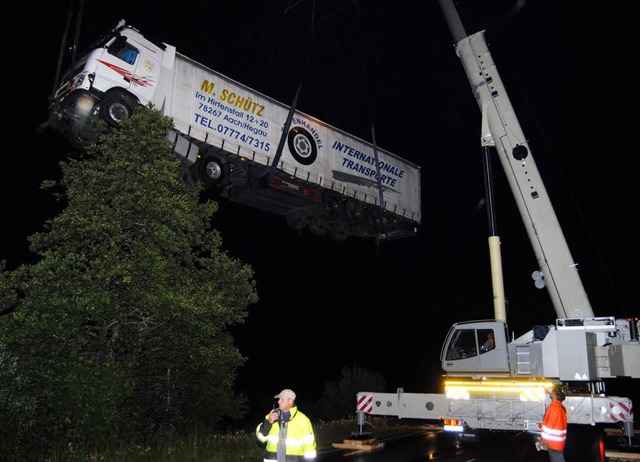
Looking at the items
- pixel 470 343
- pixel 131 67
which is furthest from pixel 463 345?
pixel 131 67

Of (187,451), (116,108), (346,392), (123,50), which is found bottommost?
(187,451)

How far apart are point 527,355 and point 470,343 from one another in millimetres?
1250

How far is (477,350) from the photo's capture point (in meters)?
12.2

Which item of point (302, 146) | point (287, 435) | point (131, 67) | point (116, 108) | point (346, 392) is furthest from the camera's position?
point (346, 392)

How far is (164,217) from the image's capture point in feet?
42.1

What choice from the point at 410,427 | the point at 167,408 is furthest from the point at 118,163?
the point at 410,427

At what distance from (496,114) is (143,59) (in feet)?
37.1

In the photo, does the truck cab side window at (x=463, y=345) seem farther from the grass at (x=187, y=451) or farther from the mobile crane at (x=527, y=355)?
the grass at (x=187, y=451)

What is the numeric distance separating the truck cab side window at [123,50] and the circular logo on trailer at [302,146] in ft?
22.9

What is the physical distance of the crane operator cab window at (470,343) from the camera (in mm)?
12172

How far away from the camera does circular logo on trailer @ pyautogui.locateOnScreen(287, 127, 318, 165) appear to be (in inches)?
880

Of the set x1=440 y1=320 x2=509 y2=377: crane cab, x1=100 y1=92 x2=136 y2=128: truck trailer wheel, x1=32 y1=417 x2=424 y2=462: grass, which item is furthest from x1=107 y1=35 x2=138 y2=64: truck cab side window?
x1=440 y1=320 x2=509 y2=377: crane cab

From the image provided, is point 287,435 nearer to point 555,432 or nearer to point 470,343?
point 555,432

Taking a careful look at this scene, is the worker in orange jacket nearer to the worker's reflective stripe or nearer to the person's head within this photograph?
the worker's reflective stripe
